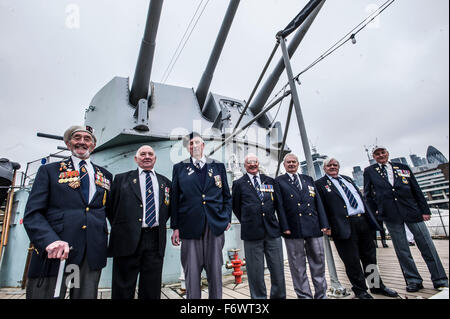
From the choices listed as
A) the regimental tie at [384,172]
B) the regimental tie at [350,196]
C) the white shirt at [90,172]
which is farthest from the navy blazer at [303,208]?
the white shirt at [90,172]

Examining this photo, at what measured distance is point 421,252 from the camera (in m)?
2.37

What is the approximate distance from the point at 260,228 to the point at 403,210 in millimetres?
1721

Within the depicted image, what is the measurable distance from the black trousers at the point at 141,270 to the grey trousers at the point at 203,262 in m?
0.22

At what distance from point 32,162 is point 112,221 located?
5683 mm

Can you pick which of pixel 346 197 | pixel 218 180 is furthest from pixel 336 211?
pixel 218 180

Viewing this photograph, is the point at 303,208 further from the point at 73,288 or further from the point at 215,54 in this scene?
the point at 215,54

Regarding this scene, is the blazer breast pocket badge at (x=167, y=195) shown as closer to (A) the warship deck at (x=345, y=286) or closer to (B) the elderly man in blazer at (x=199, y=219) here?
(B) the elderly man in blazer at (x=199, y=219)

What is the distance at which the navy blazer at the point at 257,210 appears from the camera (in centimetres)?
206

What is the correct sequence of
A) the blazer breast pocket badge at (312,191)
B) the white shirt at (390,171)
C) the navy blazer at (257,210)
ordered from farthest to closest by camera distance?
the white shirt at (390,171)
the blazer breast pocket badge at (312,191)
the navy blazer at (257,210)

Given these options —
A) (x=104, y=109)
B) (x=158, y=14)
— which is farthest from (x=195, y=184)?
(x=104, y=109)

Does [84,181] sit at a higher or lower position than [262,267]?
higher

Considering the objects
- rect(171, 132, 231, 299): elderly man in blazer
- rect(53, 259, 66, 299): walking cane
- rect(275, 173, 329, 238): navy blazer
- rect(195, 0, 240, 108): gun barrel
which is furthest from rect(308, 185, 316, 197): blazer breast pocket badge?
rect(195, 0, 240, 108): gun barrel

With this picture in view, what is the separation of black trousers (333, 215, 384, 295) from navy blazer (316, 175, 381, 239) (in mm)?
83

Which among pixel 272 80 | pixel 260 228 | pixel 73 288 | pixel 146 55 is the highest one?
pixel 272 80
